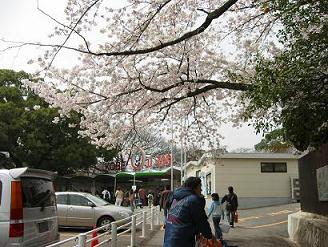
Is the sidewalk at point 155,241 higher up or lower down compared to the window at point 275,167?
lower down

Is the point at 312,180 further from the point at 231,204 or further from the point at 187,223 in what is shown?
the point at 187,223

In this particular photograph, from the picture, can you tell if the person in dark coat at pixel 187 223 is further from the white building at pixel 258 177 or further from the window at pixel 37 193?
the white building at pixel 258 177

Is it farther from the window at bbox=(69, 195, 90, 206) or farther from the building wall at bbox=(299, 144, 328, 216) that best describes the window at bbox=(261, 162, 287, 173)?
the window at bbox=(69, 195, 90, 206)

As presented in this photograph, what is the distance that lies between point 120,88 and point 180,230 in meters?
8.67

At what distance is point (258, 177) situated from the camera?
96.1 feet

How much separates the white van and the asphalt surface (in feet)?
5.78

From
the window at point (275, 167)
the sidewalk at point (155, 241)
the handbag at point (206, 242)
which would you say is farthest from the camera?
the window at point (275, 167)

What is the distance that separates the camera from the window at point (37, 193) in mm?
7238

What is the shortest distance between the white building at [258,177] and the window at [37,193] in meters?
20.9

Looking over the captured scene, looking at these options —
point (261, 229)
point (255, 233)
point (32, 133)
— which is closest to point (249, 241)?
point (255, 233)

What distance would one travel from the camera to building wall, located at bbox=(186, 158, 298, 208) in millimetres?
28906

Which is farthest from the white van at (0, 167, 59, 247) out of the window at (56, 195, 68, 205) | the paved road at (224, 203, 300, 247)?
the window at (56, 195, 68, 205)

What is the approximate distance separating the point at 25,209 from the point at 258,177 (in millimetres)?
23697

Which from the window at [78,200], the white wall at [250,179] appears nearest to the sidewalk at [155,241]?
the window at [78,200]
